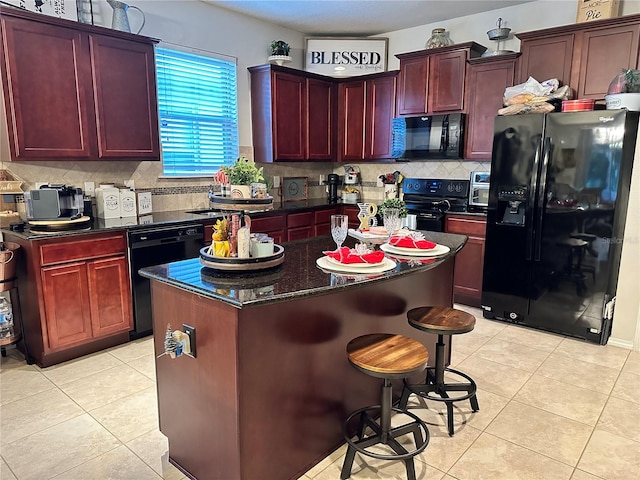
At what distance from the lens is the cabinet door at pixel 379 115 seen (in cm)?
496

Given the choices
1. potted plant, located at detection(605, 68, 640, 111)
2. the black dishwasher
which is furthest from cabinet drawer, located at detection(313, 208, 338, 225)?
potted plant, located at detection(605, 68, 640, 111)

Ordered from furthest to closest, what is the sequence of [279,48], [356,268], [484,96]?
[279,48] < [484,96] < [356,268]

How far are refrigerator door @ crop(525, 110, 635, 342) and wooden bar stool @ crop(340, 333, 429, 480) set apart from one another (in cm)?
214

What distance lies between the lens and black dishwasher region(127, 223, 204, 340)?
3.35 metres

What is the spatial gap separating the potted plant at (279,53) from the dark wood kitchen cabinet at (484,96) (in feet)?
6.39

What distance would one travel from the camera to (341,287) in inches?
68.6

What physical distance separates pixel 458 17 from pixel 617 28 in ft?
5.46

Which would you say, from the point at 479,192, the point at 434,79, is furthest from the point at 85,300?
the point at 434,79

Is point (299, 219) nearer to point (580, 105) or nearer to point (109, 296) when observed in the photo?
point (109, 296)

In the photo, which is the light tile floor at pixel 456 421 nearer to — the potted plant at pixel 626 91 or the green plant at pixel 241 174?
the green plant at pixel 241 174

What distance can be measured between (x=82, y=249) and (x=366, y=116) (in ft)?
11.3

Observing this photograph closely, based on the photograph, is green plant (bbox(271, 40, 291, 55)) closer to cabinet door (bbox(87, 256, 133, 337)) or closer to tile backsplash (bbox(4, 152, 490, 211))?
tile backsplash (bbox(4, 152, 490, 211))

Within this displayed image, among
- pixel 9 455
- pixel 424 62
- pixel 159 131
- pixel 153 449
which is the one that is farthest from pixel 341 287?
pixel 424 62

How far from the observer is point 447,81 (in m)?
4.42
